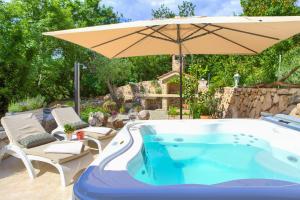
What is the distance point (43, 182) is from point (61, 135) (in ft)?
6.70

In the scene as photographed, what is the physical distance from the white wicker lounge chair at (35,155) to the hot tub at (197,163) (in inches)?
33.1

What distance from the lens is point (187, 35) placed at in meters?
7.18

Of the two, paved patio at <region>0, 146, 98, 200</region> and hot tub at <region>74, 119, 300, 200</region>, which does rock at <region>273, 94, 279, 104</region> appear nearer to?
hot tub at <region>74, 119, 300, 200</region>

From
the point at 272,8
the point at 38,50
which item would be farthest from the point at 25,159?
the point at 272,8

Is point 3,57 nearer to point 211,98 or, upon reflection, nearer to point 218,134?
point 211,98

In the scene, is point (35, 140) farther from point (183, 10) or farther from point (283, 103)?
point (183, 10)

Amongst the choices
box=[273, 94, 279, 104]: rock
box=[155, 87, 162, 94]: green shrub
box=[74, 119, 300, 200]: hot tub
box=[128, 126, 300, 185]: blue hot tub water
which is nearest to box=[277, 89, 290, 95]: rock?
box=[273, 94, 279, 104]: rock

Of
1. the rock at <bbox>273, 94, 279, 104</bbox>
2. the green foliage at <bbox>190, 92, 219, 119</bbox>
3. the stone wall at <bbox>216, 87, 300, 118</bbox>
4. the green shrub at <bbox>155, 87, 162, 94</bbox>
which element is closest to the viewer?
the stone wall at <bbox>216, 87, 300, 118</bbox>

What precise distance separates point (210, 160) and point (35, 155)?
2.91 metres

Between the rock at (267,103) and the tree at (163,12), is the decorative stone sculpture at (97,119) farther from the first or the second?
the tree at (163,12)

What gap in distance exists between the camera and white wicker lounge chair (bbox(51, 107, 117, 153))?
6.24m

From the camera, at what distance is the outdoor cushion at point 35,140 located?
5.16m

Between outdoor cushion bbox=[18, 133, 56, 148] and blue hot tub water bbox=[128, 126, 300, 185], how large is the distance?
5.84ft

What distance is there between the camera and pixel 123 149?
11.7 feet
